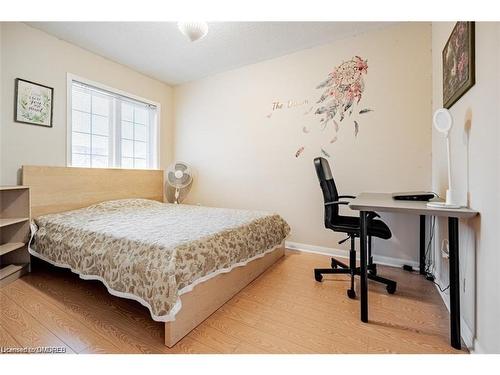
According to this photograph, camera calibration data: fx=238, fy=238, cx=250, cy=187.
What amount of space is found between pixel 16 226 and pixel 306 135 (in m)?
3.19

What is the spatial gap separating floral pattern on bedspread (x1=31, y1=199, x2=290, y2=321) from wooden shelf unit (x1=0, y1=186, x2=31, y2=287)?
13 cm

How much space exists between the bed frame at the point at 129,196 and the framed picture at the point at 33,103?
522 millimetres

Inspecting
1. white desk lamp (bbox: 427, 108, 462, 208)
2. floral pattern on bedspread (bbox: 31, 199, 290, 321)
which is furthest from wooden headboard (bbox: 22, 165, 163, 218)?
white desk lamp (bbox: 427, 108, 462, 208)

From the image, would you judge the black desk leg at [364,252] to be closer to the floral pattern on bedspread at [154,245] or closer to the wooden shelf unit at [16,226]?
the floral pattern on bedspread at [154,245]

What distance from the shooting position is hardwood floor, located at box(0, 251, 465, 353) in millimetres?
1320

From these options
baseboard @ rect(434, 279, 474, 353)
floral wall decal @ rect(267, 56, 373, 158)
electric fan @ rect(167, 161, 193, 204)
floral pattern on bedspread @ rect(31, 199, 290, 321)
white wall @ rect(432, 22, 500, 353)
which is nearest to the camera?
white wall @ rect(432, 22, 500, 353)

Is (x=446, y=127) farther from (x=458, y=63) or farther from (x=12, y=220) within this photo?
(x=12, y=220)

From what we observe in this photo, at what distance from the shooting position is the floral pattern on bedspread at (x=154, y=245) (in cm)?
136

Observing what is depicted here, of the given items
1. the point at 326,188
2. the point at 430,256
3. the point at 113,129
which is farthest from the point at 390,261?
the point at 113,129

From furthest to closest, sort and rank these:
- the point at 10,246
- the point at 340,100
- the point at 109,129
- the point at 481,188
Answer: the point at 109,129 < the point at 340,100 < the point at 10,246 < the point at 481,188

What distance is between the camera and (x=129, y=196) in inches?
131

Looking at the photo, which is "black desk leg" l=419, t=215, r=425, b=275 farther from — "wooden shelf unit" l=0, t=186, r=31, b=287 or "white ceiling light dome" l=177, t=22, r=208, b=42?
"wooden shelf unit" l=0, t=186, r=31, b=287
